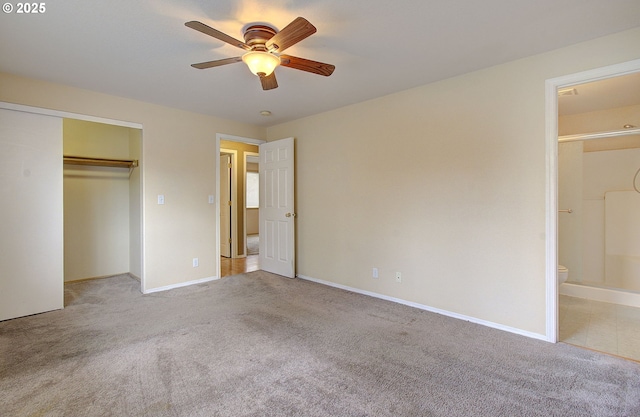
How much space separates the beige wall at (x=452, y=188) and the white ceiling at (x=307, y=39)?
0.21 m

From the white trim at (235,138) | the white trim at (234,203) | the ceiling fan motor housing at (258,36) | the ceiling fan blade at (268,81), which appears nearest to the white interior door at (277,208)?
the white trim at (235,138)

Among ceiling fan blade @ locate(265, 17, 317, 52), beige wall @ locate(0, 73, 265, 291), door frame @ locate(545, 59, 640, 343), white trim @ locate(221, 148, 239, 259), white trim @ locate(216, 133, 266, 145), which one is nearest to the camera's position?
ceiling fan blade @ locate(265, 17, 317, 52)

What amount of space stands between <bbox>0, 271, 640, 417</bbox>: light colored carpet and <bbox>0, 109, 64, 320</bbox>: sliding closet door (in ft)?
0.82

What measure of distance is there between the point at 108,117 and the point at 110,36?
5.17ft

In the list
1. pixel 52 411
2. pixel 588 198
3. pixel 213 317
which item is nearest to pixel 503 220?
pixel 588 198

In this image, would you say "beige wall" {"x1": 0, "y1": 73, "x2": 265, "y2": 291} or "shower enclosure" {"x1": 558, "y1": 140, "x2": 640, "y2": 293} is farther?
"shower enclosure" {"x1": 558, "y1": 140, "x2": 640, "y2": 293}

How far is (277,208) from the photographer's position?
15.5 feet

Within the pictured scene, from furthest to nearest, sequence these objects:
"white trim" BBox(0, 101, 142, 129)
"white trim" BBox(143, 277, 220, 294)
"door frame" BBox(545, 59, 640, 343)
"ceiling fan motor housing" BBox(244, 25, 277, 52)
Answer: "white trim" BBox(143, 277, 220, 294)
"white trim" BBox(0, 101, 142, 129)
"door frame" BBox(545, 59, 640, 343)
"ceiling fan motor housing" BBox(244, 25, 277, 52)

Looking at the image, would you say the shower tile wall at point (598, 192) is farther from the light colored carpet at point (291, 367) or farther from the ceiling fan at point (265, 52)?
the ceiling fan at point (265, 52)

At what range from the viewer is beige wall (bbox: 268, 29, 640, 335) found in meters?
2.54

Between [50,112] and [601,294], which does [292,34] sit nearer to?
[50,112]

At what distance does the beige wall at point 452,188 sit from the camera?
2.54 meters

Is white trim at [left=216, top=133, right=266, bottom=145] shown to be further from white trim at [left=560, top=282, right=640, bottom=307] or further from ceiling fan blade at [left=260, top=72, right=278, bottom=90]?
white trim at [left=560, top=282, right=640, bottom=307]

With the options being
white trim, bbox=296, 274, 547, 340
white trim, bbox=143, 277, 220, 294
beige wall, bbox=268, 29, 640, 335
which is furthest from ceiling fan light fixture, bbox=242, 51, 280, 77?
white trim, bbox=143, 277, 220, 294
